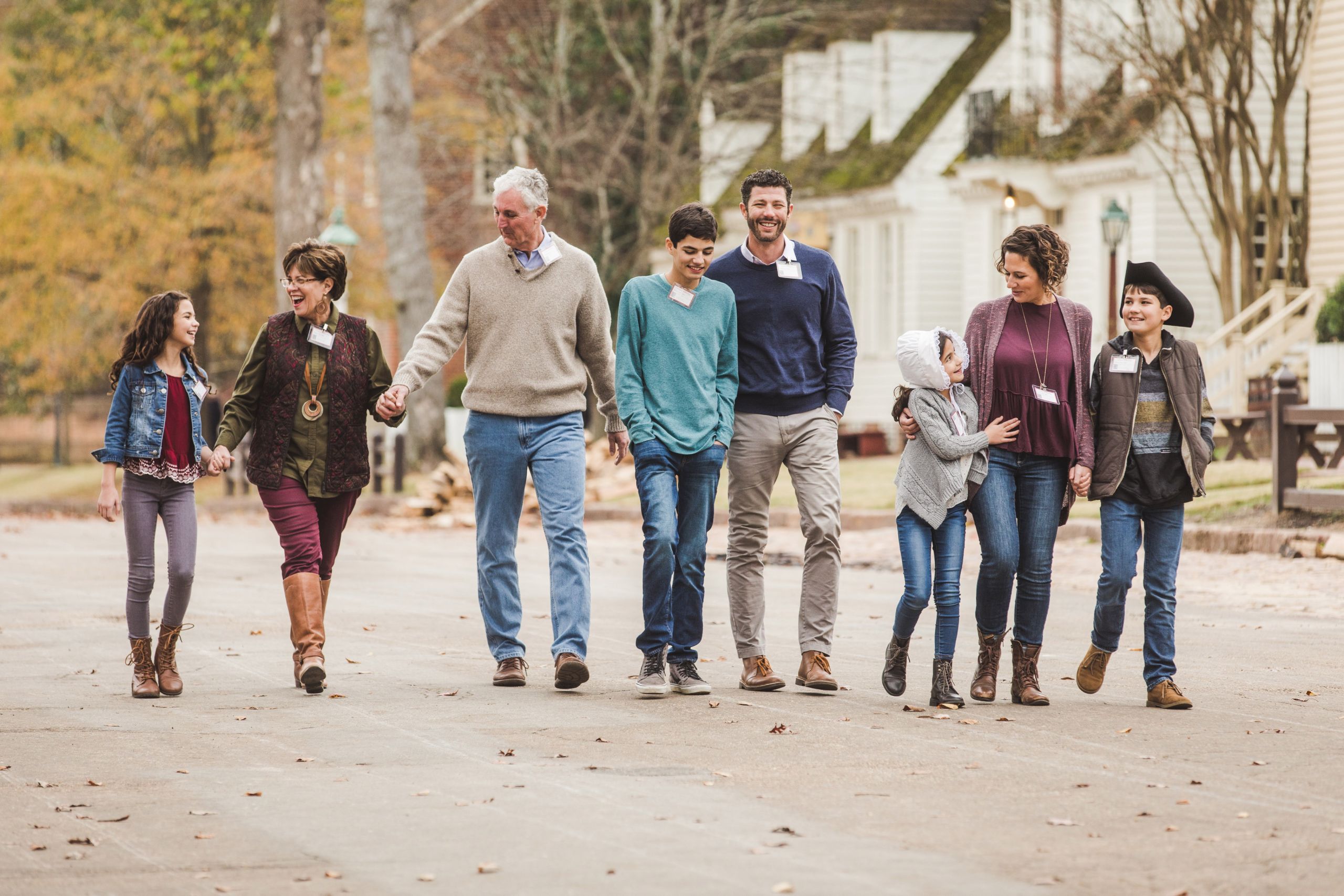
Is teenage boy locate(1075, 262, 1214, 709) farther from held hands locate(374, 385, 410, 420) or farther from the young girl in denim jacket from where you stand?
the young girl in denim jacket

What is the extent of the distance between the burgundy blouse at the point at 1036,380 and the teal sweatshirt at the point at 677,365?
1.13 metres

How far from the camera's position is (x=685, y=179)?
116ft

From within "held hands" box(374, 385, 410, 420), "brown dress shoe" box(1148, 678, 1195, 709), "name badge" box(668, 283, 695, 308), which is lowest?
"brown dress shoe" box(1148, 678, 1195, 709)

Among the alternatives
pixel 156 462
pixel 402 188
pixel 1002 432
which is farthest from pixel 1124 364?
pixel 402 188

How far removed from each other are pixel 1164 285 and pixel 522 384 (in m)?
2.74

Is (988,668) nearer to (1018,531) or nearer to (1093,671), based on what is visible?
(1093,671)

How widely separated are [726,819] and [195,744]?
A: 2357mm

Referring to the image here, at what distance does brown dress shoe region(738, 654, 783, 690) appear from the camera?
8391mm

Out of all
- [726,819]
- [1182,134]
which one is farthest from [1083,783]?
[1182,134]

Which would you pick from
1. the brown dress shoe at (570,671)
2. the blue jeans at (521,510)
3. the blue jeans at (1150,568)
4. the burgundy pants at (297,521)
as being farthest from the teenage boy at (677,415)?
the blue jeans at (1150,568)

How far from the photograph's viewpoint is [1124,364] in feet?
26.3

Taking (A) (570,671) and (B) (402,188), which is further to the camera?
(B) (402,188)

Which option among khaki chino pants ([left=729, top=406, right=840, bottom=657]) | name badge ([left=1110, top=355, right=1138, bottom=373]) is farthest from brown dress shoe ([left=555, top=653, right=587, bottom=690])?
name badge ([left=1110, top=355, right=1138, bottom=373])

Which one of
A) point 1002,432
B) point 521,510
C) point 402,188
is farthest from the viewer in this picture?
point 402,188
